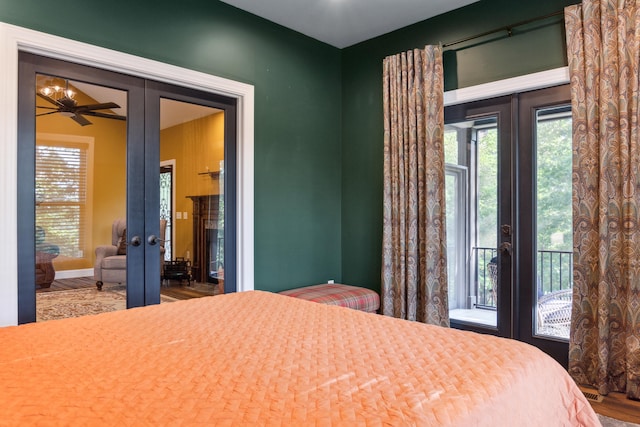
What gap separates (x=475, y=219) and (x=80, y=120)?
119 inches

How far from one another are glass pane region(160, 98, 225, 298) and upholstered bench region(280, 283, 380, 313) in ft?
2.32

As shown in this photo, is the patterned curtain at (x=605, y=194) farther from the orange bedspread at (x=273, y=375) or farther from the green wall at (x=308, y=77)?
the orange bedspread at (x=273, y=375)

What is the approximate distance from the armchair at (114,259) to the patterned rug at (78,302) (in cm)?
6

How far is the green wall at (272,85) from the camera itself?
111 inches

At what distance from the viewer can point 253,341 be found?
1.39 m

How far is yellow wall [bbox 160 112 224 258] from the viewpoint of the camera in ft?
10.4

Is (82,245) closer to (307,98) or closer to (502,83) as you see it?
(307,98)

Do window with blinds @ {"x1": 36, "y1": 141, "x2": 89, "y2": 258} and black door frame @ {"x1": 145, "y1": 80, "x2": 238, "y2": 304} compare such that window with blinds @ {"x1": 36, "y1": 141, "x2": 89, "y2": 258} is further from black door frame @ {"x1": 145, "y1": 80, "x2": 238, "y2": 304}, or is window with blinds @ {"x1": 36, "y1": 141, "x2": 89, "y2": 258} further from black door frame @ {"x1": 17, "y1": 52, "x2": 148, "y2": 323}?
Answer: black door frame @ {"x1": 145, "y1": 80, "x2": 238, "y2": 304}

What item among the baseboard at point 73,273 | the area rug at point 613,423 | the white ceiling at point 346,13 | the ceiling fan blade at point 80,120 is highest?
the white ceiling at point 346,13

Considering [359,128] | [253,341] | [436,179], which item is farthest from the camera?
[359,128]

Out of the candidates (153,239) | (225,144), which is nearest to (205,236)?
(153,239)

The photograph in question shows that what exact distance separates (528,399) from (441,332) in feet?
1.26

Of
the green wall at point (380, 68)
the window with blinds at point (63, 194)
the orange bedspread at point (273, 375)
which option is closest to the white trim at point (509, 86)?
the green wall at point (380, 68)

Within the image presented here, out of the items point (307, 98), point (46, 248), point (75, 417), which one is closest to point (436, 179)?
point (307, 98)
